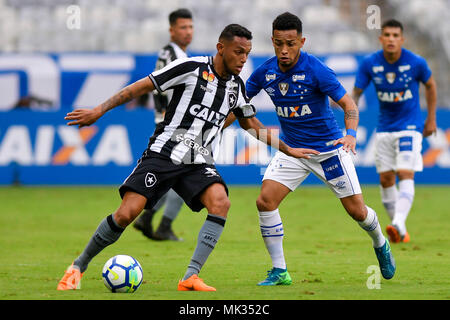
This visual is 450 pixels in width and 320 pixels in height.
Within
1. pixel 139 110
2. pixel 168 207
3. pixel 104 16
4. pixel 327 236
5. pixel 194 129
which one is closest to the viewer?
pixel 194 129

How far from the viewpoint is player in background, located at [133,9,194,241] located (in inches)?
400

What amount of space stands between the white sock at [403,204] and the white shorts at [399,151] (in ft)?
0.71

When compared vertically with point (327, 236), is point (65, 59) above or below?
above

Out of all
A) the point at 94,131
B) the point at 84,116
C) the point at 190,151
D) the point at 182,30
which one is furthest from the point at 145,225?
the point at 94,131

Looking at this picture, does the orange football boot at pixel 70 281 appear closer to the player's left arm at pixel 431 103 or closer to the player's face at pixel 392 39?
the player's face at pixel 392 39

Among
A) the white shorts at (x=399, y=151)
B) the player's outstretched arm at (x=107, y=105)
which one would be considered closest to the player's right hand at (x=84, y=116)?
the player's outstretched arm at (x=107, y=105)

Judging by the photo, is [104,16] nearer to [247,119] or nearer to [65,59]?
[65,59]

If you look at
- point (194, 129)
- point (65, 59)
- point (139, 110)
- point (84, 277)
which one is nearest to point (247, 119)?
point (194, 129)

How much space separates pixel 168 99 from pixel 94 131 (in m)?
7.30

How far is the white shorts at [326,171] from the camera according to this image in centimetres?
709

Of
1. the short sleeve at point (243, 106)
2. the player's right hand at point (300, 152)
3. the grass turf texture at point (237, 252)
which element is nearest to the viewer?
the grass turf texture at point (237, 252)

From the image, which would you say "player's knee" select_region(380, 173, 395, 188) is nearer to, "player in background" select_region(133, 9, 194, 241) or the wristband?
"player in background" select_region(133, 9, 194, 241)

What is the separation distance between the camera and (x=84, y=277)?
741 centimetres

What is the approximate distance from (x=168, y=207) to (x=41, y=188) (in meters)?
8.03
